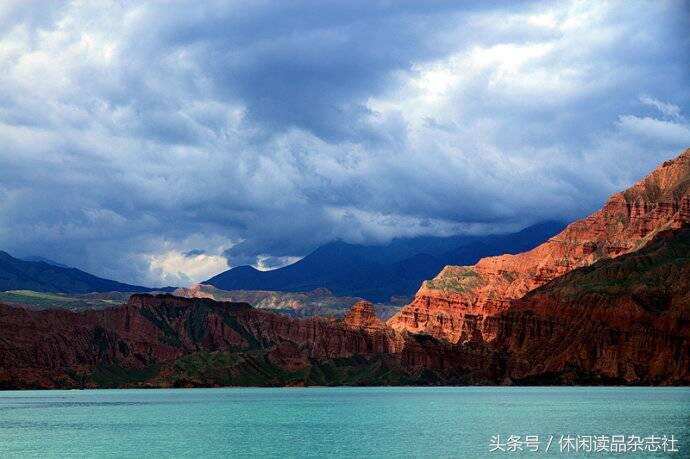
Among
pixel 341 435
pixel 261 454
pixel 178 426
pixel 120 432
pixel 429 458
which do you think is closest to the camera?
pixel 429 458

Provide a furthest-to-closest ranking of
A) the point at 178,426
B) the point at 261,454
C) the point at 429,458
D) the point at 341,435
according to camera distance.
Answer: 1. the point at 178,426
2. the point at 341,435
3. the point at 261,454
4. the point at 429,458

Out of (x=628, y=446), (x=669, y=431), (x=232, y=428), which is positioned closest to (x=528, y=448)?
(x=628, y=446)

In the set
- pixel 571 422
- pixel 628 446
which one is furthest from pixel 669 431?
pixel 571 422

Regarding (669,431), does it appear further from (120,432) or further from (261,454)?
(120,432)

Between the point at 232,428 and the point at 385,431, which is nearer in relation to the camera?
the point at 385,431

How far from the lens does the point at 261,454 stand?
14025 cm

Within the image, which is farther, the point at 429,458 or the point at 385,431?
the point at 385,431

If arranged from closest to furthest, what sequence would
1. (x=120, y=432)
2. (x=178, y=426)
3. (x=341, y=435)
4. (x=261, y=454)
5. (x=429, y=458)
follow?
(x=429, y=458) < (x=261, y=454) < (x=341, y=435) < (x=120, y=432) < (x=178, y=426)

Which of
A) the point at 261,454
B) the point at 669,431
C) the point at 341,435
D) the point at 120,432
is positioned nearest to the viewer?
the point at 261,454

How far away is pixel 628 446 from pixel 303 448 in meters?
44.5

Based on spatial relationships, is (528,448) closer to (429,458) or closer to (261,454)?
(429,458)

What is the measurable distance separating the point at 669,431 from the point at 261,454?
59.5 m

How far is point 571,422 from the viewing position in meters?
188

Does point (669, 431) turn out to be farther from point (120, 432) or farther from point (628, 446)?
point (120, 432)
